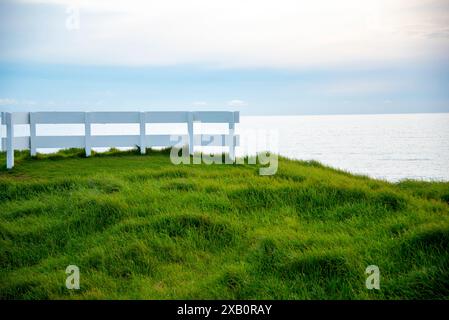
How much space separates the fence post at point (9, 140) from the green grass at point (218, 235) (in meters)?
1.28

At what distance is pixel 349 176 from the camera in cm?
1452

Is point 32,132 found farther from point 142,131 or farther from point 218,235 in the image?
point 218,235

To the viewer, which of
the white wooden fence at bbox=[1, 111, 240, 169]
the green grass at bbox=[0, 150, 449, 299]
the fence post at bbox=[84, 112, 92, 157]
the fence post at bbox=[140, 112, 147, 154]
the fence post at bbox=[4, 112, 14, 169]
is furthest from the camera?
the fence post at bbox=[140, 112, 147, 154]

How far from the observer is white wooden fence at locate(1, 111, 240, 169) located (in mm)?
A: 16156

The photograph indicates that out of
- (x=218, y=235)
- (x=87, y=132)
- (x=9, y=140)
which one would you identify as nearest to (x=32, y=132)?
(x=9, y=140)

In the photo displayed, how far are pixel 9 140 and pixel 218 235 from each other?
9.18m

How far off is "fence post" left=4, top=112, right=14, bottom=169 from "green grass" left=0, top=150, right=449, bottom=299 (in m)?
1.28

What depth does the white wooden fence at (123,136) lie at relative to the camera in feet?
53.0

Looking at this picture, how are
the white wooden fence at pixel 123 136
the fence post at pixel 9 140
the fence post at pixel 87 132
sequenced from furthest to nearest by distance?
the fence post at pixel 87 132 < the white wooden fence at pixel 123 136 < the fence post at pixel 9 140

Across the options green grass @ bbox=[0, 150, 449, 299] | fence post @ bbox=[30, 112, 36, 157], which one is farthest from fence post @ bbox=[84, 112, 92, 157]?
green grass @ bbox=[0, 150, 449, 299]

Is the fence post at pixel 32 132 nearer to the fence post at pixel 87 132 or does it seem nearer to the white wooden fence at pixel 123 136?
the white wooden fence at pixel 123 136

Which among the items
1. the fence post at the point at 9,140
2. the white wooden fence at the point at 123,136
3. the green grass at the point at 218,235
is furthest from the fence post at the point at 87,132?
the green grass at the point at 218,235

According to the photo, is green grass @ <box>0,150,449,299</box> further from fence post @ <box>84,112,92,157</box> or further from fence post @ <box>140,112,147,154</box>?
fence post @ <box>140,112,147,154</box>
